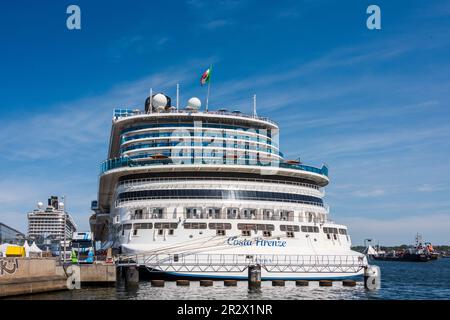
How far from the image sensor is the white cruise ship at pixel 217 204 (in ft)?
140

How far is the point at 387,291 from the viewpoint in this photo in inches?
1692

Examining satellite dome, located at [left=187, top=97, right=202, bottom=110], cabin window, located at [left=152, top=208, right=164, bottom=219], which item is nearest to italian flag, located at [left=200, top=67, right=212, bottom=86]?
satellite dome, located at [left=187, top=97, right=202, bottom=110]

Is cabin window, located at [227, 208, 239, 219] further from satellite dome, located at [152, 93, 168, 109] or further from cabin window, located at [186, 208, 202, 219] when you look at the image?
satellite dome, located at [152, 93, 168, 109]

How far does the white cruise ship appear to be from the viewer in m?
42.7

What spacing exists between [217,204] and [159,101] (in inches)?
751

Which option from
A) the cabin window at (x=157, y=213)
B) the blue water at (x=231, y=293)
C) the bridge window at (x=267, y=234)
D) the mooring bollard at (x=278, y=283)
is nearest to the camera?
the blue water at (x=231, y=293)

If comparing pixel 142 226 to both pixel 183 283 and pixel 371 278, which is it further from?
pixel 371 278

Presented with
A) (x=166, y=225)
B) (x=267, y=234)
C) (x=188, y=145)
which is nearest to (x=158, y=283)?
(x=166, y=225)

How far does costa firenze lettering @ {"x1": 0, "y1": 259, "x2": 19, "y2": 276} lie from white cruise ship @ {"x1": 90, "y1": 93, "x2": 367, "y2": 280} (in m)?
10.5

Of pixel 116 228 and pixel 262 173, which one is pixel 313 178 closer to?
pixel 262 173

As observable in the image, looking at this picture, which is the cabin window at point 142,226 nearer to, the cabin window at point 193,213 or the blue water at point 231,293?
the cabin window at point 193,213

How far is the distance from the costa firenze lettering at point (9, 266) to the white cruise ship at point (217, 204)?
415 inches

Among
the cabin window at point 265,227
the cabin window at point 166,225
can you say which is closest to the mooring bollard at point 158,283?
the cabin window at point 166,225
